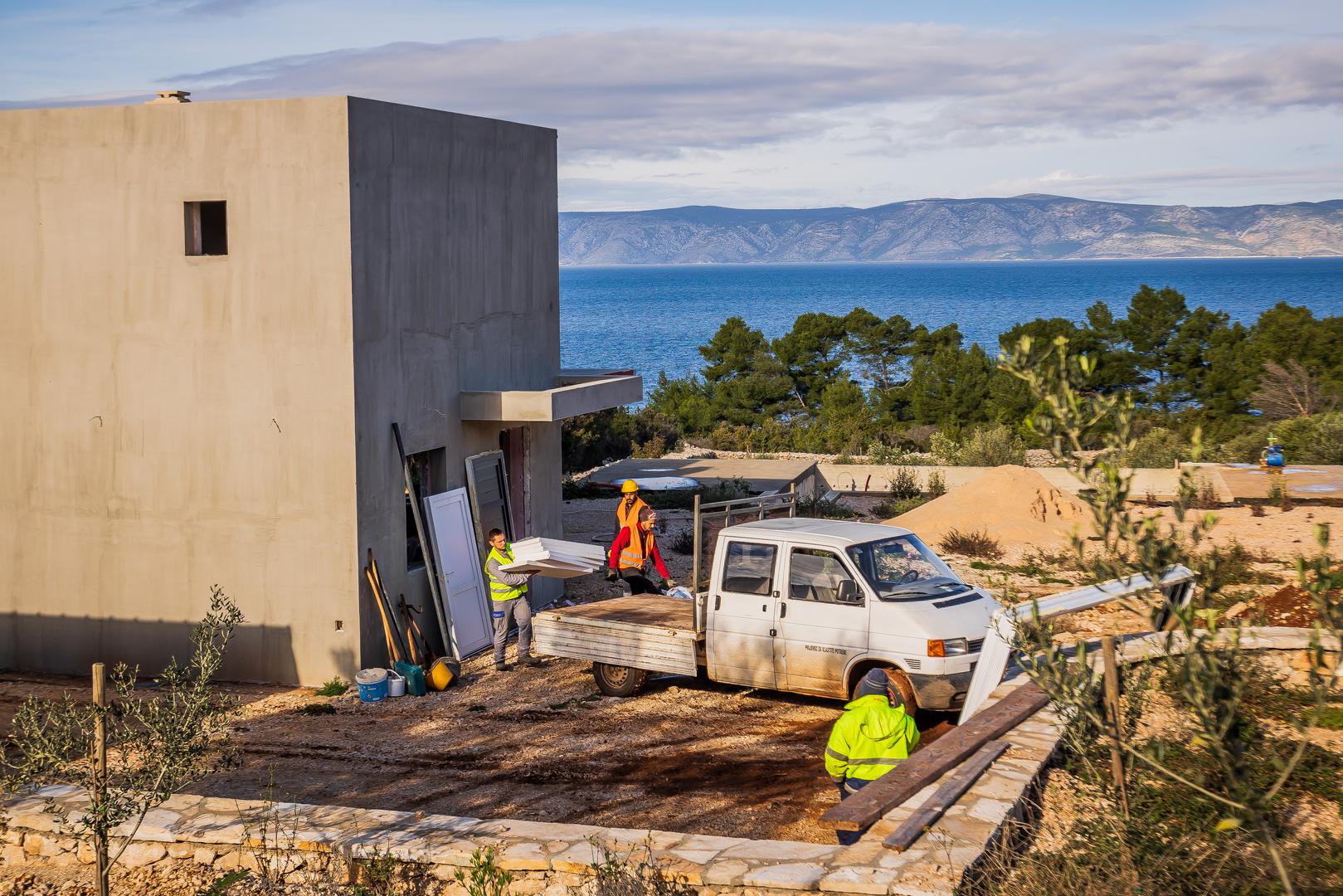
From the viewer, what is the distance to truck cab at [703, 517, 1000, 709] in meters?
10.7

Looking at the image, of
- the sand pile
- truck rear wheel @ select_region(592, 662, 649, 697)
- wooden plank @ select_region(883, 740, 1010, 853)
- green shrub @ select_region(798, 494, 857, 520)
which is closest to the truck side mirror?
truck rear wheel @ select_region(592, 662, 649, 697)

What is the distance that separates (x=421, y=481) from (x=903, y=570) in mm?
5894

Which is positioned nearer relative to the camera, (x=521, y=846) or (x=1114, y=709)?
(x=1114, y=709)

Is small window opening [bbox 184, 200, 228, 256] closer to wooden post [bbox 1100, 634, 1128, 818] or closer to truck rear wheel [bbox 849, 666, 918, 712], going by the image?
truck rear wheel [bbox 849, 666, 918, 712]

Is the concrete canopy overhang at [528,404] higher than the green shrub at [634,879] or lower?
higher

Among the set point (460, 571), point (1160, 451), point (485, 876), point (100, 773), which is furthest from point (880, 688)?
point (1160, 451)

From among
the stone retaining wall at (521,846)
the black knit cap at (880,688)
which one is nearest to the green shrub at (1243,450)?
the black knit cap at (880,688)

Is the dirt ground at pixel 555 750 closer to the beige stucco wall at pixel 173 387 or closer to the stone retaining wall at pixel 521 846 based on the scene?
the beige stucco wall at pixel 173 387

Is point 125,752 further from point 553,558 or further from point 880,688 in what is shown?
point 553,558

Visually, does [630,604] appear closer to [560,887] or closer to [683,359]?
[560,887]

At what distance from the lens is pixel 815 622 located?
36.6 feet

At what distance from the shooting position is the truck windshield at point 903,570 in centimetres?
1115

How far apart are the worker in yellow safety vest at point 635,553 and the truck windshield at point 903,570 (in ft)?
10.5

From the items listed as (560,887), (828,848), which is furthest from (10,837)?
(828,848)
